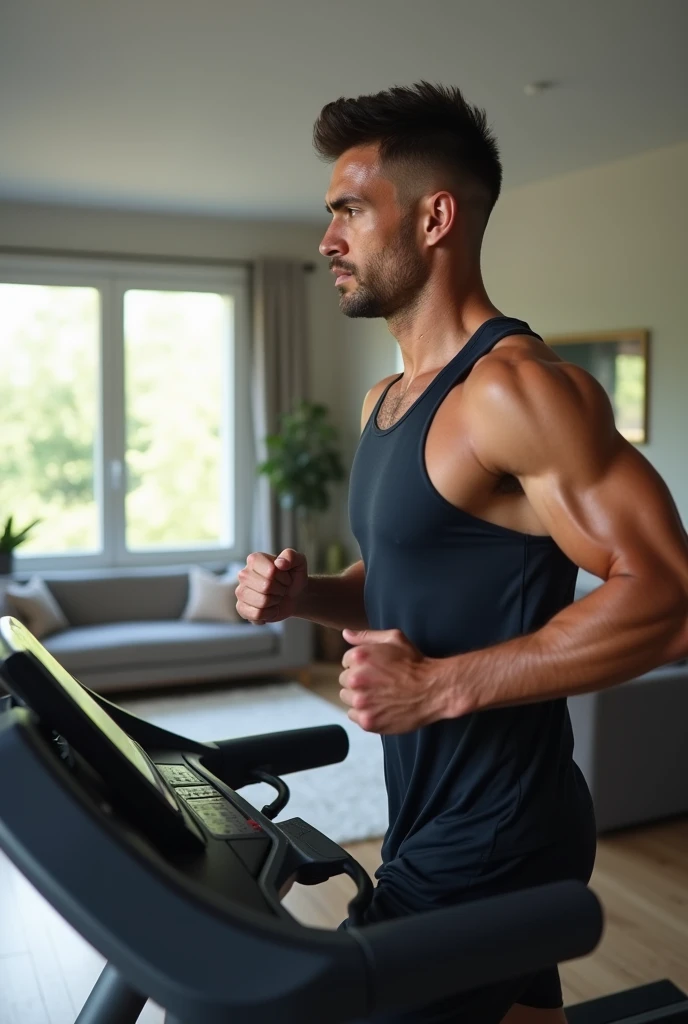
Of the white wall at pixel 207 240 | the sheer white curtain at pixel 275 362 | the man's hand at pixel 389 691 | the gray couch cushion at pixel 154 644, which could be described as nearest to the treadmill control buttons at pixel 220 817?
the man's hand at pixel 389 691

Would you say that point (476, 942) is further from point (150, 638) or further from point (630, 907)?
point (150, 638)

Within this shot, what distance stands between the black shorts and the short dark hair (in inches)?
33.9

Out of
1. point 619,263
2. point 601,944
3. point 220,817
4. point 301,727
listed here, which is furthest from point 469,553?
point 619,263

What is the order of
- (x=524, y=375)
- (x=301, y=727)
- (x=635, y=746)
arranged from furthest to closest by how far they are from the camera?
(x=635, y=746) → (x=301, y=727) → (x=524, y=375)

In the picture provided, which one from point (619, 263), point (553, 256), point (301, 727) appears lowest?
point (301, 727)

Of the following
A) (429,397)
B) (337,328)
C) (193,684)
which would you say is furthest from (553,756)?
(337,328)

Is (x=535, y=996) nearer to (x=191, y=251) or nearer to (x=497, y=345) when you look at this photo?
(x=497, y=345)

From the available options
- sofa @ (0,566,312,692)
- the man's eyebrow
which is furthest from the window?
the man's eyebrow

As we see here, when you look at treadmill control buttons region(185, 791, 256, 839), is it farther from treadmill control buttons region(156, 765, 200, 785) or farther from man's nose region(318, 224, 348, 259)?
man's nose region(318, 224, 348, 259)

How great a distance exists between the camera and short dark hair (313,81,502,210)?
1.31m

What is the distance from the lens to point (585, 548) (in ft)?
3.57

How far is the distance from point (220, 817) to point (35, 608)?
456cm

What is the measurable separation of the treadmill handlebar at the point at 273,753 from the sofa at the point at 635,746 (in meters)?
2.14

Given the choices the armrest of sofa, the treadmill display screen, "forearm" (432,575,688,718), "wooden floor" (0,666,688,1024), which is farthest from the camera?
the armrest of sofa
